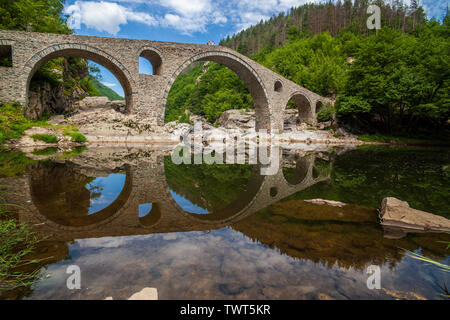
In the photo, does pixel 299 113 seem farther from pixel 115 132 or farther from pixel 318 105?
pixel 115 132

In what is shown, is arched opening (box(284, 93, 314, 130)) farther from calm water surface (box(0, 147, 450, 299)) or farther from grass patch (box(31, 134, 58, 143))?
calm water surface (box(0, 147, 450, 299))

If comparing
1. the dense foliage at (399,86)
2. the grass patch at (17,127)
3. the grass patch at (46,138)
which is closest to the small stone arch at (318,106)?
the dense foliage at (399,86)

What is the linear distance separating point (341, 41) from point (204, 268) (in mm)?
53823

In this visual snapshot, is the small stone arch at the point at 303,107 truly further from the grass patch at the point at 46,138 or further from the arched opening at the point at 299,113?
the grass patch at the point at 46,138

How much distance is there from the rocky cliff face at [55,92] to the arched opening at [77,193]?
13.1 metres

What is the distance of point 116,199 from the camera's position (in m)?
3.45

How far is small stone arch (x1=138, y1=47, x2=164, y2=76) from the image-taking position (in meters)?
17.4

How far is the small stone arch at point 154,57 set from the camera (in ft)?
57.1

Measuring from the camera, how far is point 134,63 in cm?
1678

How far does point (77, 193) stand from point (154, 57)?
58.4 feet

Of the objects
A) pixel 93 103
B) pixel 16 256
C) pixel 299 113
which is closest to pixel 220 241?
pixel 16 256

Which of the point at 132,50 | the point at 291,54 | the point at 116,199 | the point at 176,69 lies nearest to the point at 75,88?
the point at 132,50
